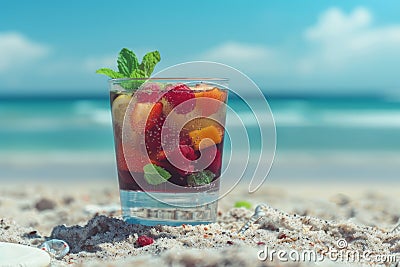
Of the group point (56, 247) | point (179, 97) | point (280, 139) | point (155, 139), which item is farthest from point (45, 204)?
point (280, 139)

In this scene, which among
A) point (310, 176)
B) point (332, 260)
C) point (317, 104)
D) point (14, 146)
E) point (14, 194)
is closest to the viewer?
point (332, 260)

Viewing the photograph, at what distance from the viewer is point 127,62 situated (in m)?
3.14

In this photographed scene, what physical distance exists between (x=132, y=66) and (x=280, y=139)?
12142 millimetres

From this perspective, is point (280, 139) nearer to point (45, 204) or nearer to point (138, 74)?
point (45, 204)

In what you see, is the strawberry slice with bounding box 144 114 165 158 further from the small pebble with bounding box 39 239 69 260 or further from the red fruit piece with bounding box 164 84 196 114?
the small pebble with bounding box 39 239 69 260

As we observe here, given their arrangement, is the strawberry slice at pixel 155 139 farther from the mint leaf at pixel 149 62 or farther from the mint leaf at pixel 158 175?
the mint leaf at pixel 149 62

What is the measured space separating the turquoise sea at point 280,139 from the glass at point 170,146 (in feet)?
0.86

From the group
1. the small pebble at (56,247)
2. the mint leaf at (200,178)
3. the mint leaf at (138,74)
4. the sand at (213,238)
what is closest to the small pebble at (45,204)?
the sand at (213,238)

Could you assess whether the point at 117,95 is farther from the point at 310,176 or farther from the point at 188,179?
the point at 310,176

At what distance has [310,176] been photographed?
28.3 feet

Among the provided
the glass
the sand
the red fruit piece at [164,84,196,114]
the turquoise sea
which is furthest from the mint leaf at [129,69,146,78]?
the sand

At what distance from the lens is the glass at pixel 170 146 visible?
9.55 ft

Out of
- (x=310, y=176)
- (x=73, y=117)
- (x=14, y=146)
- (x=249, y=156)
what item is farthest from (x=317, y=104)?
(x=249, y=156)

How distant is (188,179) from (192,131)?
0.79 feet
